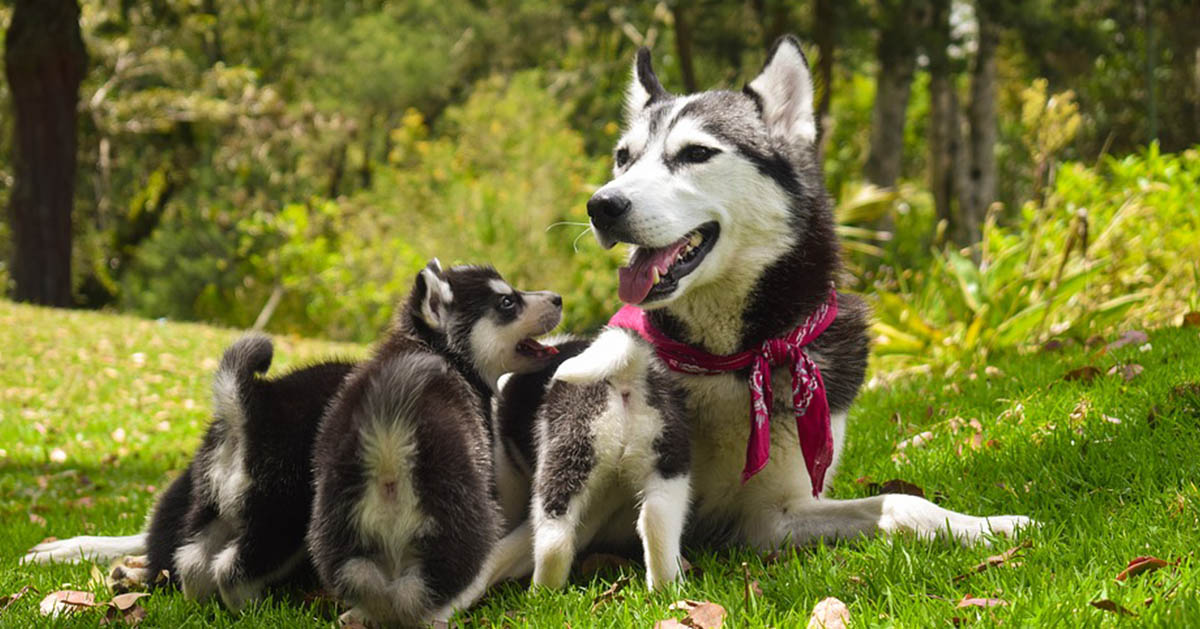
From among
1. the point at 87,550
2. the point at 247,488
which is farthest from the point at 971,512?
the point at 87,550

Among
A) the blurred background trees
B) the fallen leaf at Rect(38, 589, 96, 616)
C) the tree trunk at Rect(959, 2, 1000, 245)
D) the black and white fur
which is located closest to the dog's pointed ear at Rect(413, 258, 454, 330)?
the black and white fur

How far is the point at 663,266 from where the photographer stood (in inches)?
126

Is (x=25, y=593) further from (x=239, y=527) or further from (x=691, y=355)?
(x=691, y=355)

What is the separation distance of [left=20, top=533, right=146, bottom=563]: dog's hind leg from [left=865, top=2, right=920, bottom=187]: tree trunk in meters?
12.0

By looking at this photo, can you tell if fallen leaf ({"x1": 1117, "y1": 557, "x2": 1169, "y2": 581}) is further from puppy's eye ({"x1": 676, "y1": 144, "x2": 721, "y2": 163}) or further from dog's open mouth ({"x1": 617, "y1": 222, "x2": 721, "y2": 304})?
puppy's eye ({"x1": 676, "y1": 144, "x2": 721, "y2": 163})

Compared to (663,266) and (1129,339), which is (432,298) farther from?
(1129,339)

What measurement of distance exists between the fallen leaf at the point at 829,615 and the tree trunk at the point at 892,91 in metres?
12.3

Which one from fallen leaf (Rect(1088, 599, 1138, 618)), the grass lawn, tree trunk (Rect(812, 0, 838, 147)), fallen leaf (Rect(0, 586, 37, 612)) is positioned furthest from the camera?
tree trunk (Rect(812, 0, 838, 147))

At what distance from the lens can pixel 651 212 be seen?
3107 millimetres

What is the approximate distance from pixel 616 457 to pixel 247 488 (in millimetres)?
1278

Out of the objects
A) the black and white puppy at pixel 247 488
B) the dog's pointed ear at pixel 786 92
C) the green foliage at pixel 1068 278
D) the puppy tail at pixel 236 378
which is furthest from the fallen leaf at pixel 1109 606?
the green foliage at pixel 1068 278

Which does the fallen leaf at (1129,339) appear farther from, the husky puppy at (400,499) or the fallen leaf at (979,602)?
the husky puppy at (400,499)

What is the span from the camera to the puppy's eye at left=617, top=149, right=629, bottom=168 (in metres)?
3.61

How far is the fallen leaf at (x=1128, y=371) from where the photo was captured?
470 centimetres
